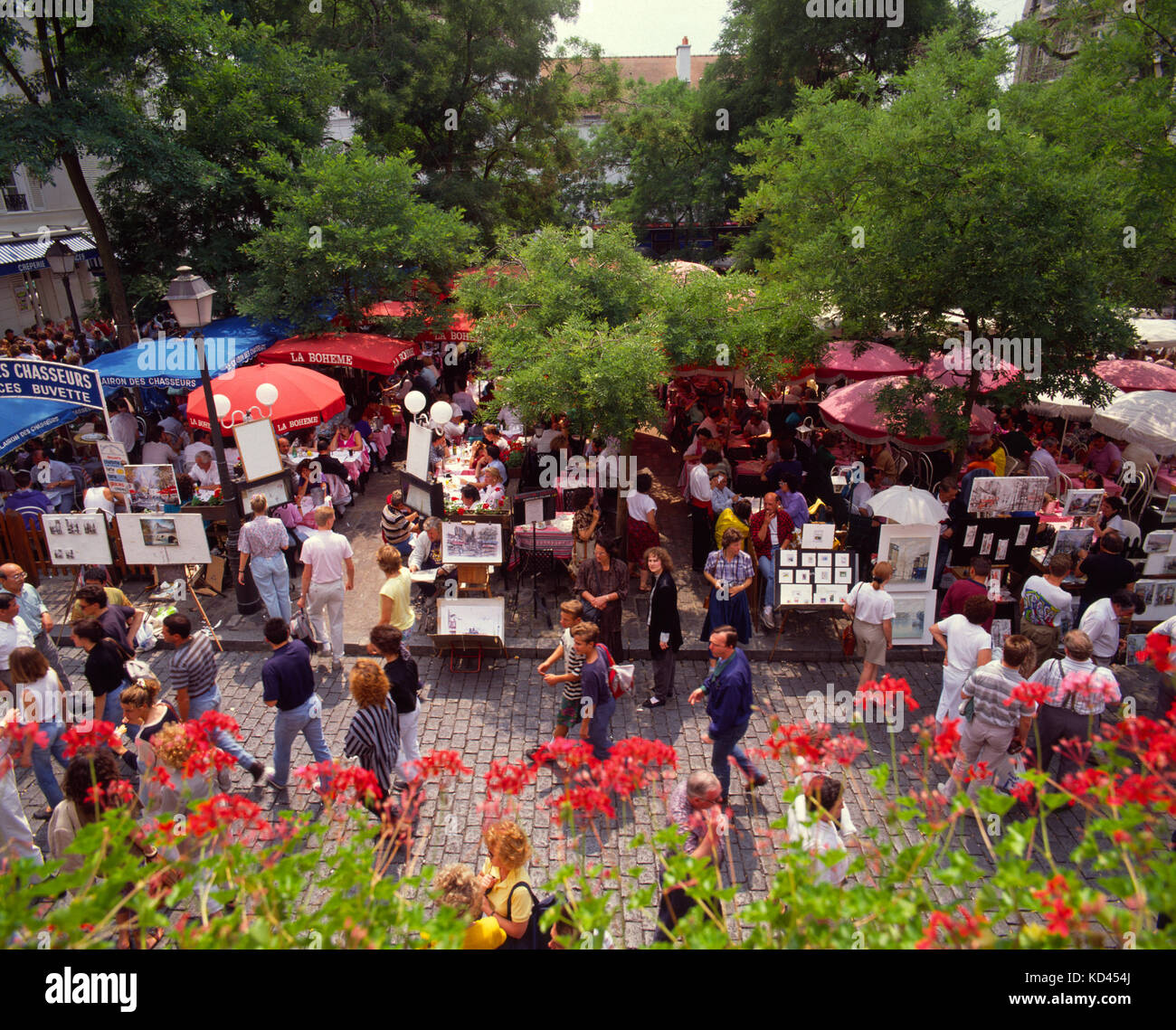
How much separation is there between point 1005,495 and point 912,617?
206 cm

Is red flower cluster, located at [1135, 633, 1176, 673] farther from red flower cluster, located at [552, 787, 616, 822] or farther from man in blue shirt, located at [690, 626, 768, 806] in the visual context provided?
red flower cluster, located at [552, 787, 616, 822]

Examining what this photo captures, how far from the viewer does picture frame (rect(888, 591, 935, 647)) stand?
28.5 ft

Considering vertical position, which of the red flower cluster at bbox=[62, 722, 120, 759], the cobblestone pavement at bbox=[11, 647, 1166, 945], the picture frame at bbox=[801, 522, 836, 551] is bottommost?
the cobblestone pavement at bbox=[11, 647, 1166, 945]

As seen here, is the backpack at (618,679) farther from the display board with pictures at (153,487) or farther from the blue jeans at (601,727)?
the display board with pictures at (153,487)

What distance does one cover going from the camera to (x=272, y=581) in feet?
28.4

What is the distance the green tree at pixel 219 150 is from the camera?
1688 centimetres

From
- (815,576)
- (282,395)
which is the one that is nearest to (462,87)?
(282,395)

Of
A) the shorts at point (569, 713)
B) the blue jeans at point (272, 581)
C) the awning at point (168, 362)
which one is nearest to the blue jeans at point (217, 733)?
the blue jeans at point (272, 581)

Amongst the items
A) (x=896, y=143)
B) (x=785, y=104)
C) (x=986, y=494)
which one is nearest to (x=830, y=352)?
(x=896, y=143)

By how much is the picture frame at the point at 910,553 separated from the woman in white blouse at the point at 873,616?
1.12 metres

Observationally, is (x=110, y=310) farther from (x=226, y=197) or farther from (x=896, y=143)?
(x=896, y=143)

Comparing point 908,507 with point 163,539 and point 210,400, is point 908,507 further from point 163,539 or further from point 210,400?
point 163,539

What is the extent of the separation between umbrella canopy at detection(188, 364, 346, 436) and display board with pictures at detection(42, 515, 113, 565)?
2490mm

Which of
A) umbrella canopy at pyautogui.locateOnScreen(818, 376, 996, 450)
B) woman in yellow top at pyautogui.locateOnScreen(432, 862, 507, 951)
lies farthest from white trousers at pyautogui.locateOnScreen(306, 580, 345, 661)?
umbrella canopy at pyautogui.locateOnScreen(818, 376, 996, 450)
